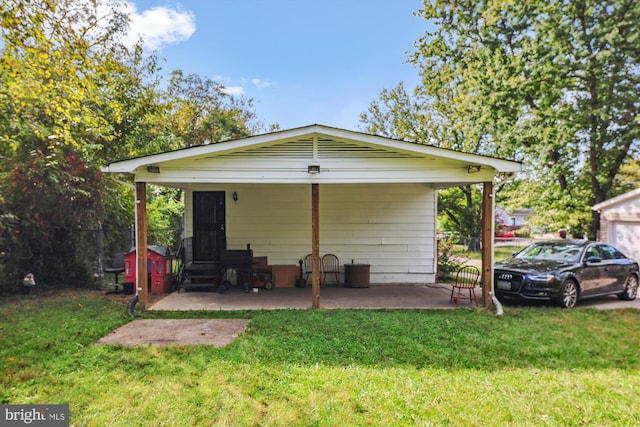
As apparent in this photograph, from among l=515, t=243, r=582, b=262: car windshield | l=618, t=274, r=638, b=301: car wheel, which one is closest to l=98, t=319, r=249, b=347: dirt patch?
l=515, t=243, r=582, b=262: car windshield

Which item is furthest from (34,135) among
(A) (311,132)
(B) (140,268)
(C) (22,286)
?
(A) (311,132)

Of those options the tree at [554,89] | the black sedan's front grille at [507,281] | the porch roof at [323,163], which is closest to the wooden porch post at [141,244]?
the porch roof at [323,163]

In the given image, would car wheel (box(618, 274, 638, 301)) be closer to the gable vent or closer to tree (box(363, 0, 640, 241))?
the gable vent

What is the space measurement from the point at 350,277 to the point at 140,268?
4581 mm

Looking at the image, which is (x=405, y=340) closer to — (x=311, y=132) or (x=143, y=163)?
(x=311, y=132)

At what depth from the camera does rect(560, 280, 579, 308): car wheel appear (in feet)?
21.5

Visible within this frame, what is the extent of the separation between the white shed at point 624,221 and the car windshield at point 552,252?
540 centimetres

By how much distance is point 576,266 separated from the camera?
677 cm

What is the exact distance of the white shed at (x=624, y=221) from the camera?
35.1 feet

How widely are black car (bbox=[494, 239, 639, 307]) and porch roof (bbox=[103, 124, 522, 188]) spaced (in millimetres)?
2164

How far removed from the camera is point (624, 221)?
11148 millimetres

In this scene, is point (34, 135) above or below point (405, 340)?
above

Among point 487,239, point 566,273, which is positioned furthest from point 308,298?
point 566,273

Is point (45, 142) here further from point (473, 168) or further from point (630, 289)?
point (630, 289)
